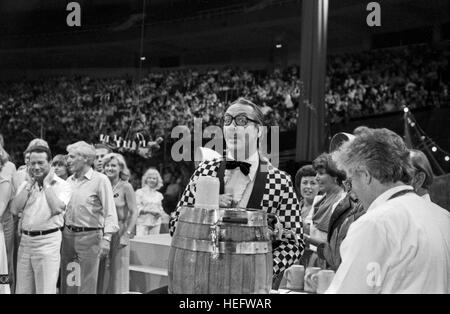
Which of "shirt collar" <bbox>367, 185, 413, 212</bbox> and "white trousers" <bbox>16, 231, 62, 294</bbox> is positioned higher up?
"shirt collar" <bbox>367, 185, 413, 212</bbox>

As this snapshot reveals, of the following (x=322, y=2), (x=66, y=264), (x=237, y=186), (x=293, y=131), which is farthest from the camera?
(x=293, y=131)

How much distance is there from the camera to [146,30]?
38.0ft

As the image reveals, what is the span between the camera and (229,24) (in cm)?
1143

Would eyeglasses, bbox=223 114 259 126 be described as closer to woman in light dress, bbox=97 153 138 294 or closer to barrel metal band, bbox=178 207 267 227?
barrel metal band, bbox=178 207 267 227

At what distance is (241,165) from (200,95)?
9076 millimetres

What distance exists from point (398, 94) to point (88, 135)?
569 cm

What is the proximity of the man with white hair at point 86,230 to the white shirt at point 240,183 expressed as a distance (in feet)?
6.77

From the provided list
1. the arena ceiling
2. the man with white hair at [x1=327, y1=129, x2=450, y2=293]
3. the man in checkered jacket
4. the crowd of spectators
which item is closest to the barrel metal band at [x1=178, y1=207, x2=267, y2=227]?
the man with white hair at [x1=327, y1=129, x2=450, y2=293]

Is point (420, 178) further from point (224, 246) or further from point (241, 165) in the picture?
point (224, 246)

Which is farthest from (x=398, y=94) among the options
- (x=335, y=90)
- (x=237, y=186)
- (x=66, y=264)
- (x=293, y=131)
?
(x=237, y=186)

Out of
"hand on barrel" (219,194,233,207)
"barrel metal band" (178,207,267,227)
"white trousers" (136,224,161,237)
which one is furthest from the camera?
"white trousers" (136,224,161,237)

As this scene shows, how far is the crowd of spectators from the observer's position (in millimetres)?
9242

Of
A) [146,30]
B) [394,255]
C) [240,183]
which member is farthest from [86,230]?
[146,30]
